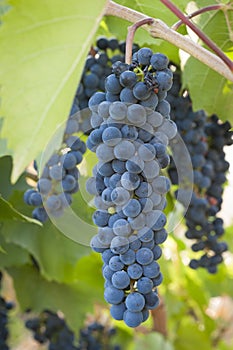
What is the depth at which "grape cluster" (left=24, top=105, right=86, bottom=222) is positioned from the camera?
873 millimetres

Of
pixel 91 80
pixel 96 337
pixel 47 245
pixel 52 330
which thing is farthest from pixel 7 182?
pixel 96 337

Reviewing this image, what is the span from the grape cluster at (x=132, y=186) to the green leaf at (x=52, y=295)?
889 mm

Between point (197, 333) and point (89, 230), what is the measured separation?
98 cm

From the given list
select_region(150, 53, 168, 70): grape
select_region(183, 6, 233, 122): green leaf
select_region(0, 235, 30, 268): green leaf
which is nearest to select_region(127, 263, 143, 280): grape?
select_region(150, 53, 168, 70): grape

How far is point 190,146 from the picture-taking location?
1.06 meters

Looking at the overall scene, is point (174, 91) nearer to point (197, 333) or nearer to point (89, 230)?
point (89, 230)

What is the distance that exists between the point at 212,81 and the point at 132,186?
0.42m

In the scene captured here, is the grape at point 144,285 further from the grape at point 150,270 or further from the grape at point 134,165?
the grape at point 134,165

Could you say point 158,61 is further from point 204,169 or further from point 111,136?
point 204,169

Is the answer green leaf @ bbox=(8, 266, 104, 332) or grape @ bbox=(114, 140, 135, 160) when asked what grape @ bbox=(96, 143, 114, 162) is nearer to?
grape @ bbox=(114, 140, 135, 160)

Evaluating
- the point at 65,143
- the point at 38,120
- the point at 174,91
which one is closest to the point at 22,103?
the point at 38,120

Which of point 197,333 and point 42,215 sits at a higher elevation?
point 42,215

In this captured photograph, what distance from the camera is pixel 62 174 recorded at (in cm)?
87

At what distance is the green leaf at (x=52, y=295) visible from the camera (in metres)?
1.49
